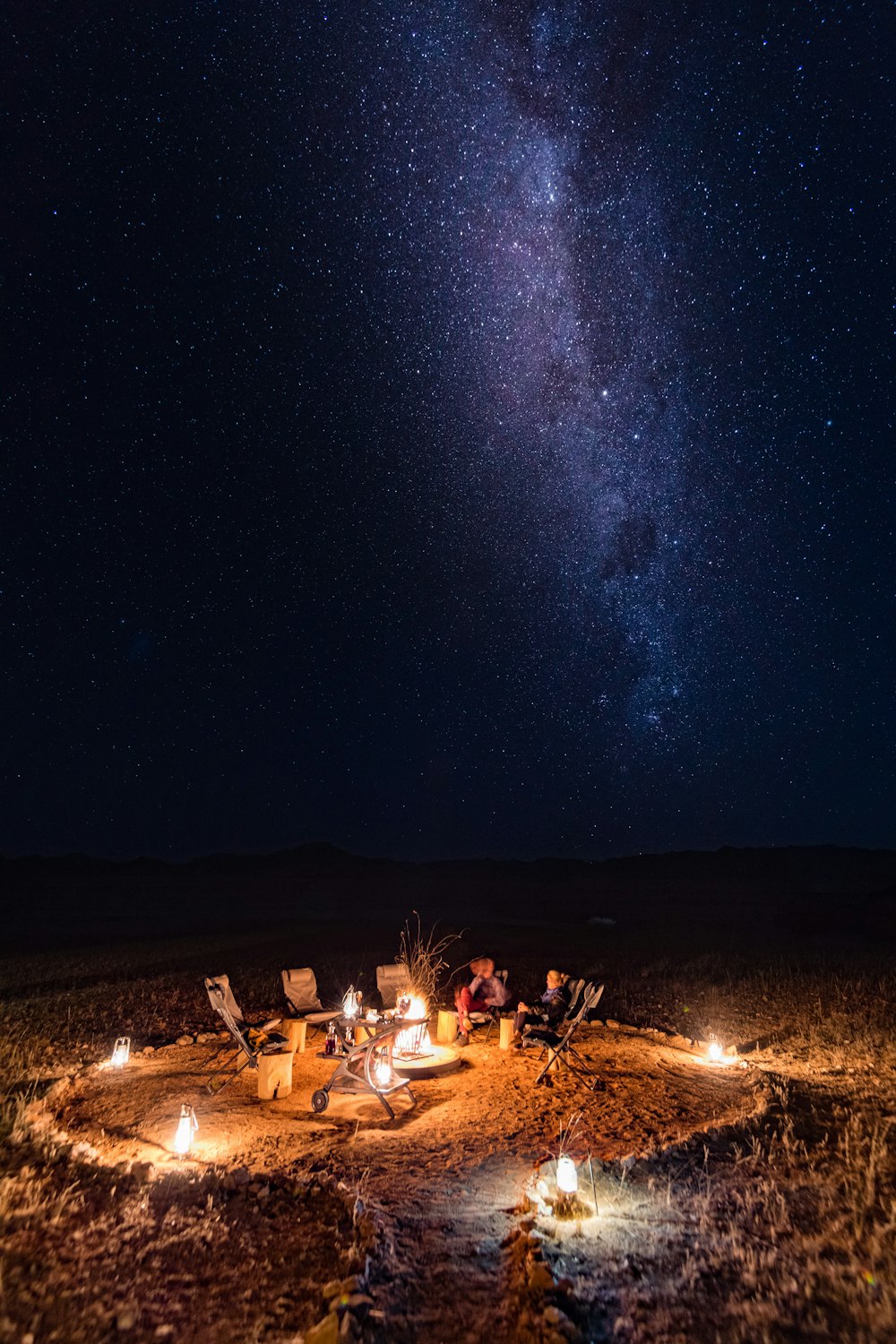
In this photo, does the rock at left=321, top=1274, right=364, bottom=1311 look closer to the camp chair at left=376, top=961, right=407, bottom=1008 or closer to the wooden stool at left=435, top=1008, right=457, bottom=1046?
the wooden stool at left=435, top=1008, right=457, bottom=1046

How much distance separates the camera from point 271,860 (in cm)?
8306

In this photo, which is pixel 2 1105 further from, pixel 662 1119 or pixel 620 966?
pixel 620 966

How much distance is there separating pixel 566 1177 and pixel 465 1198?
2.15 ft

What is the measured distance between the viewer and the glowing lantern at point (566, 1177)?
4.10m

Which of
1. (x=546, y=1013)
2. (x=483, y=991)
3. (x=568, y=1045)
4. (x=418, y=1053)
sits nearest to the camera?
(x=568, y=1045)

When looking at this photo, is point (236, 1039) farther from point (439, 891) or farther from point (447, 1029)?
point (439, 891)

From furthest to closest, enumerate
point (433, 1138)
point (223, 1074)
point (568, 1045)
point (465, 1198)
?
point (568, 1045), point (223, 1074), point (433, 1138), point (465, 1198)

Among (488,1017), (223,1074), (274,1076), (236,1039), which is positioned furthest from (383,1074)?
(488,1017)

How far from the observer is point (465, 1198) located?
4.27m

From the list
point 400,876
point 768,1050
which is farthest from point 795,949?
point 400,876

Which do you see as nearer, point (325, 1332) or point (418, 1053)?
point (325, 1332)

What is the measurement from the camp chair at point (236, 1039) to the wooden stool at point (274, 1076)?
0.38ft

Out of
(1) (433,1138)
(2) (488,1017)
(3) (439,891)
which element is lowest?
(1) (433,1138)

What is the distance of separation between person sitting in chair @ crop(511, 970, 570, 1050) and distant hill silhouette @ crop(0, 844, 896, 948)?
19550 millimetres
